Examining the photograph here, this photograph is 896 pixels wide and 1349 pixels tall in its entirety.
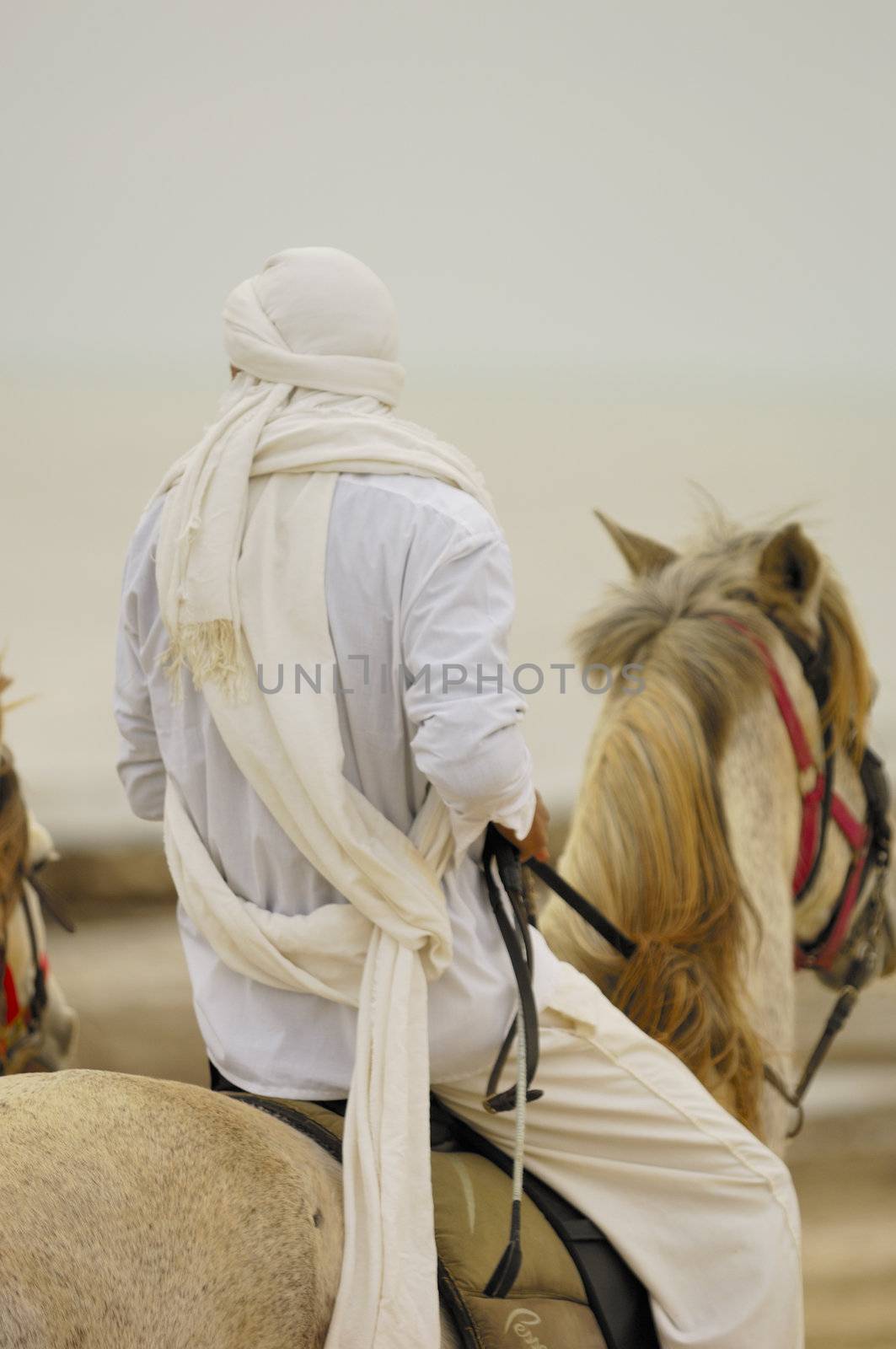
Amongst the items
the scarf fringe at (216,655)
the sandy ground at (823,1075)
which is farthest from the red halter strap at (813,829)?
the sandy ground at (823,1075)

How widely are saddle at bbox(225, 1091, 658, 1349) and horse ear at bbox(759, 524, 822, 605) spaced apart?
0.88m

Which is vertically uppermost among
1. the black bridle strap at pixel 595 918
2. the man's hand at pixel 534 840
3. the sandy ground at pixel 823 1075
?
the man's hand at pixel 534 840

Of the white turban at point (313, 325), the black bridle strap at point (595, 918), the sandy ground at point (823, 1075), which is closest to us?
the white turban at point (313, 325)

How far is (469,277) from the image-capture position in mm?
8109

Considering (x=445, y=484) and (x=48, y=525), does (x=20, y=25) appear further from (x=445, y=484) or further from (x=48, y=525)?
(x=445, y=484)

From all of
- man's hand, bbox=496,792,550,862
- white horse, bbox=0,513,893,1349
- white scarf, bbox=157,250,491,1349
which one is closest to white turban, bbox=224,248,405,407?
white scarf, bbox=157,250,491,1349

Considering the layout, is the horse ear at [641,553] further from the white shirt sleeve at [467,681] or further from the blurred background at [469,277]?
the blurred background at [469,277]

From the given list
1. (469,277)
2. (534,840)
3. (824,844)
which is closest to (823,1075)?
(824,844)

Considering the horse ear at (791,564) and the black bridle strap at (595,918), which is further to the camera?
the horse ear at (791,564)

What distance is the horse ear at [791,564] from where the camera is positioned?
162 cm

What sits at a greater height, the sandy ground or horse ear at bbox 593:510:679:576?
horse ear at bbox 593:510:679:576

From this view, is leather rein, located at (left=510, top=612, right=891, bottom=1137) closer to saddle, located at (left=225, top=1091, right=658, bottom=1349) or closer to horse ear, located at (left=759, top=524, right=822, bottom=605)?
horse ear, located at (left=759, top=524, right=822, bottom=605)

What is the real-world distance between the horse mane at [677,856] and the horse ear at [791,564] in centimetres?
7

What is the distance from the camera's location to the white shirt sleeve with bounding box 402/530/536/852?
985 mm
